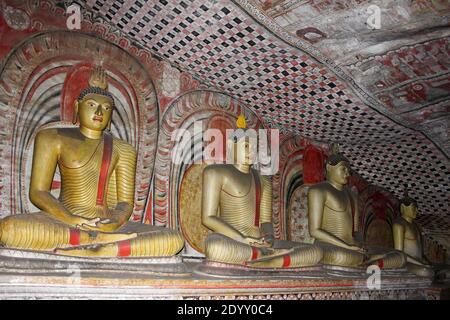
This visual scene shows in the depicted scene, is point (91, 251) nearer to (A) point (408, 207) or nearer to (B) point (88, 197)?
(B) point (88, 197)

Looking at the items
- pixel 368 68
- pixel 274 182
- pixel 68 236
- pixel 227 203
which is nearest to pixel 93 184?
pixel 68 236

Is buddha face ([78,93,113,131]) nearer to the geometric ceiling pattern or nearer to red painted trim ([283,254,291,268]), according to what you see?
the geometric ceiling pattern

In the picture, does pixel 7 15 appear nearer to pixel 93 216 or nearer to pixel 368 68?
pixel 93 216

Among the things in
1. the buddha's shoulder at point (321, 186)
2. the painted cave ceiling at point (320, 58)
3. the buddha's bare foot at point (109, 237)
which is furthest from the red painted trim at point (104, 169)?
the buddha's shoulder at point (321, 186)

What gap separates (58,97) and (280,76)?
2.19 metres

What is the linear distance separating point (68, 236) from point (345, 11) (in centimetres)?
279

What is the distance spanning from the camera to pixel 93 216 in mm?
4012

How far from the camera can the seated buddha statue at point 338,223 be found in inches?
214

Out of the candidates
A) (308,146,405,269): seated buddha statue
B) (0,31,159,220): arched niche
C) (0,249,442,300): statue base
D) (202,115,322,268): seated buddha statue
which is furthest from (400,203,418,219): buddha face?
(0,31,159,220): arched niche

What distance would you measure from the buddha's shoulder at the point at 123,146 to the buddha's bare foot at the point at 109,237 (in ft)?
2.80

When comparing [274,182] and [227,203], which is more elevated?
[274,182]

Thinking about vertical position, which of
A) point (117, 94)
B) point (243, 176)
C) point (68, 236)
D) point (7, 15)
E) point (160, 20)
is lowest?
point (68, 236)

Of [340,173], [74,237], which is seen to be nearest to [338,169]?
[340,173]

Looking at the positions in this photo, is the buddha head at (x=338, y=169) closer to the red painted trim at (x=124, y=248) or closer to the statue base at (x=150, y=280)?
the statue base at (x=150, y=280)
